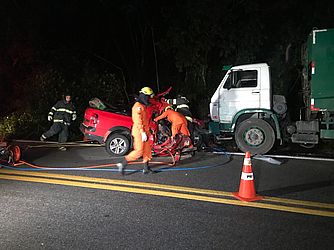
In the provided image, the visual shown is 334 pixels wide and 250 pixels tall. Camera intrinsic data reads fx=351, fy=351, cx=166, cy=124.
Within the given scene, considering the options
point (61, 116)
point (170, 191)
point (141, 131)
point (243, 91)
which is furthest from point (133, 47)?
point (170, 191)

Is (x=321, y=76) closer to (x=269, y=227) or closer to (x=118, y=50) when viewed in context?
(x=269, y=227)

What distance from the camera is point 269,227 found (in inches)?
176

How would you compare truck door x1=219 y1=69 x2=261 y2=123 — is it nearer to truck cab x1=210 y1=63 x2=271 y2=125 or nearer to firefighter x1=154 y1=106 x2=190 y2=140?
truck cab x1=210 y1=63 x2=271 y2=125

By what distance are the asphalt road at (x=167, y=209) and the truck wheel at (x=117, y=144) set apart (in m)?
1.66

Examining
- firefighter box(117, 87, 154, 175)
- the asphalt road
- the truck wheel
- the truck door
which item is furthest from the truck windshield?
firefighter box(117, 87, 154, 175)

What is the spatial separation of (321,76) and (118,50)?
657 inches

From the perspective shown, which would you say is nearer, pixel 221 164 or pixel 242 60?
pixel 221 164

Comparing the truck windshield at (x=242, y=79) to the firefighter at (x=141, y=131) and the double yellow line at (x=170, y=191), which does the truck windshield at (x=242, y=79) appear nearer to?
the firefighter at (x=141, y=131)

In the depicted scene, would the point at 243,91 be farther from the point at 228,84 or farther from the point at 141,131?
the point at 141,131

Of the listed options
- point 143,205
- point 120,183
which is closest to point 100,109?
point 120,183

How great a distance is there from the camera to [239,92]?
9.73 meters

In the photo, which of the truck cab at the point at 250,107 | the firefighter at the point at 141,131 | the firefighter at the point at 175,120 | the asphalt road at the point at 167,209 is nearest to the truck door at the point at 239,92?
the truck cab at the point at 250,107

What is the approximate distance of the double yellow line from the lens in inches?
204

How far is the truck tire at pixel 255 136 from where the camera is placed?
9484 mm
